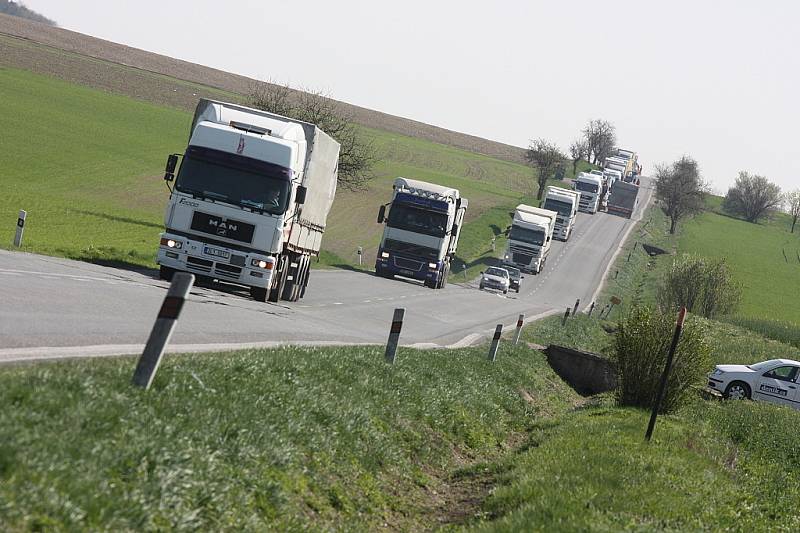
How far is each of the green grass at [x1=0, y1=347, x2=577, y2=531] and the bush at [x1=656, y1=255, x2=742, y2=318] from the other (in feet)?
183

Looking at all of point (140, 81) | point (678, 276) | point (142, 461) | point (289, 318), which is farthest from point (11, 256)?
point (140, 81)

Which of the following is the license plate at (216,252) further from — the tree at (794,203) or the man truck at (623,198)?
the tree at (794,203)

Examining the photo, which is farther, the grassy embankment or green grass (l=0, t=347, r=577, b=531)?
the grassy embankment

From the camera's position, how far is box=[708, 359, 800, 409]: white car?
30859mm

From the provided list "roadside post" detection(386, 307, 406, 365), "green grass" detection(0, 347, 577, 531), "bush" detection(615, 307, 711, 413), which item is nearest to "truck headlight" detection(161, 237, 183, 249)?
"roadside post" detection(386, 307, 406, 365)

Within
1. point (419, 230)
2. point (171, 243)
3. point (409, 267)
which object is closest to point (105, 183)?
point (409, 267)

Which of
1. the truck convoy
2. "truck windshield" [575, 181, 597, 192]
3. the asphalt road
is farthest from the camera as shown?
"truck windshield" [575, 181, 597, 192]

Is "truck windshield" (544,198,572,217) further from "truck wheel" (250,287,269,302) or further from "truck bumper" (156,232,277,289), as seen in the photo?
"truck bumper" (156,232,277,289)

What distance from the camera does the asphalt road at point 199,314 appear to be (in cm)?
1110

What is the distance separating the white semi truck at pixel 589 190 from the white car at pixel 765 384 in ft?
253

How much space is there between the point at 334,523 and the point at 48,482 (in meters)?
3.30

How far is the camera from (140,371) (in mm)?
7883

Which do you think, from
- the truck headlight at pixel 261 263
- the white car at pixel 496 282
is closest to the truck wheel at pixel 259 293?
the truck headlight at pixel 261 263

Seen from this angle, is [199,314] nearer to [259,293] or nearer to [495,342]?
[259,293]
